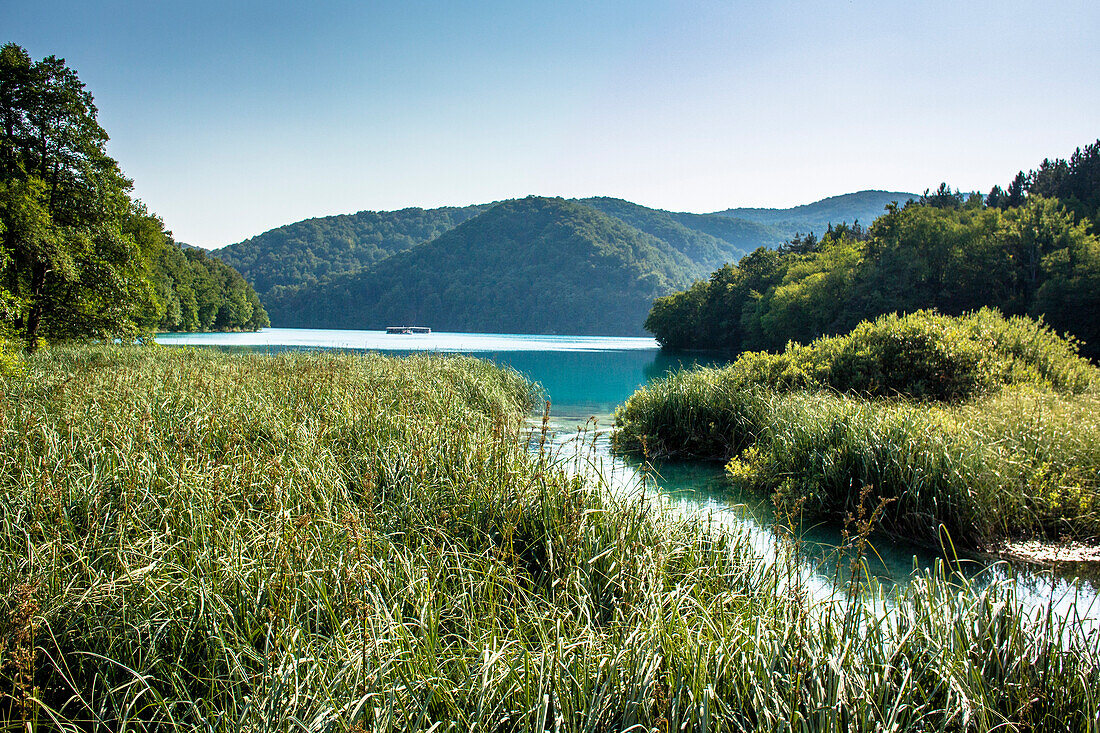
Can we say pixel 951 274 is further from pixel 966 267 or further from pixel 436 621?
pixel 436 621

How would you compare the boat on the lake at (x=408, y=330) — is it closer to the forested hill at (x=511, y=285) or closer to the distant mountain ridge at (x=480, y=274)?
the forested hill at (x=511, y=285)

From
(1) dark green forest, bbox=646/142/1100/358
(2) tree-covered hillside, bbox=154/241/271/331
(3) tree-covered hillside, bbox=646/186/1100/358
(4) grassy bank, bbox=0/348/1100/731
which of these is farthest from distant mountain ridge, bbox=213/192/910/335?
(4) grassy bank, bbox=0/348/1100/731

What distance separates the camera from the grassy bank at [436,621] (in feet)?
8.45

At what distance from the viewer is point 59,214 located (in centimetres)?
1554

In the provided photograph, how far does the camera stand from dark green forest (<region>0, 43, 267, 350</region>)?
13.8 meters

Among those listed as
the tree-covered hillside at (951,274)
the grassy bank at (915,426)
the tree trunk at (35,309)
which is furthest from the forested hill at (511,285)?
the grassy bank at (915,426)

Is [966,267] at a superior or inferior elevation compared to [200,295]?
inferior

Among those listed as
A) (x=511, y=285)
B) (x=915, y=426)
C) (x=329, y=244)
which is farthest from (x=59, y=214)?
(x=329, y=244)

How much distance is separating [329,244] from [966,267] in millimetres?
144160

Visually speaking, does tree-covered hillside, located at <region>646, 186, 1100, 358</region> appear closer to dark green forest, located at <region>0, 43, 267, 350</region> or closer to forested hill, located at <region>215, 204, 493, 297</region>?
dark green forest, located at <region>0, 43, 267, 350</region>

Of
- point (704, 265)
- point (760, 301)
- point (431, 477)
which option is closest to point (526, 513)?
point (431, 477)

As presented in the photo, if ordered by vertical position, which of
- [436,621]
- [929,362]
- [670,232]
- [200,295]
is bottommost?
[436,621]

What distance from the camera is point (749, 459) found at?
9.73 metres

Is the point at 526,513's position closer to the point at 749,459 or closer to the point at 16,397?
the point at 749,459
